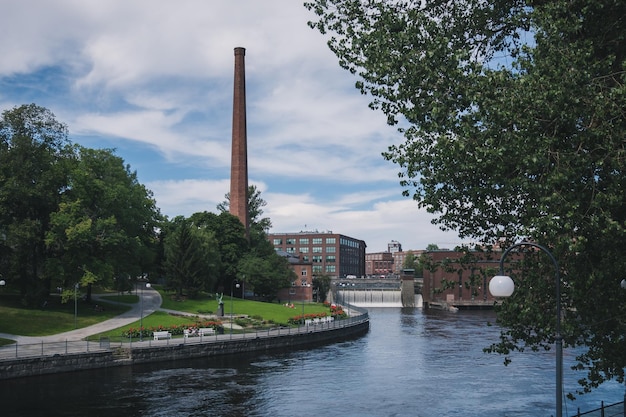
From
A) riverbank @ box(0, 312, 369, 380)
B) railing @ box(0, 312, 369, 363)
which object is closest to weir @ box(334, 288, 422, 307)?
riverbank @ box(0, 312, 369, 380)

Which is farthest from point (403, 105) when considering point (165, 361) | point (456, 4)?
point (165, 361)

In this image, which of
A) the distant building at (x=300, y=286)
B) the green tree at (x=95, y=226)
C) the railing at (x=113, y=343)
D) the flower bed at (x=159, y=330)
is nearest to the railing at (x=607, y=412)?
the railing at (x=113, y=343)

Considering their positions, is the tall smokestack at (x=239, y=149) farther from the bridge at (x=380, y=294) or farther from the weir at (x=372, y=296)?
the weir at (x=372, y=296)

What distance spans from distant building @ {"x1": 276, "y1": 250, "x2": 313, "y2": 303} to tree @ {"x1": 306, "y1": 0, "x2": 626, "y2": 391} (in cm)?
10576

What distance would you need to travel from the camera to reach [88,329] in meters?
52.5

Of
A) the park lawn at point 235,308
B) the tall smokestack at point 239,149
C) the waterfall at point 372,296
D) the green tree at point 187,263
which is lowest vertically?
the waterfall at point 372,296

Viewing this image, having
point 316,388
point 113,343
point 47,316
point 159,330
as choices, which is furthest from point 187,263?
point 316,388

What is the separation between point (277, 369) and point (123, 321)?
2096 centimetres

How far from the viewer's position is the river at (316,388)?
30.7 metres

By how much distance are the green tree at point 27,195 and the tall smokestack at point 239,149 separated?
141 feet

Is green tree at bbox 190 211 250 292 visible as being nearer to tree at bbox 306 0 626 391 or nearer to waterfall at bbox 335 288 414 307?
waterfall at bbox 335 288 414 307

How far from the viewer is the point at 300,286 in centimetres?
12825

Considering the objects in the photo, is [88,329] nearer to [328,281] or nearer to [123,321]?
[123,321]

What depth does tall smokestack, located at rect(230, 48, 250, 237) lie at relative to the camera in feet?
336
